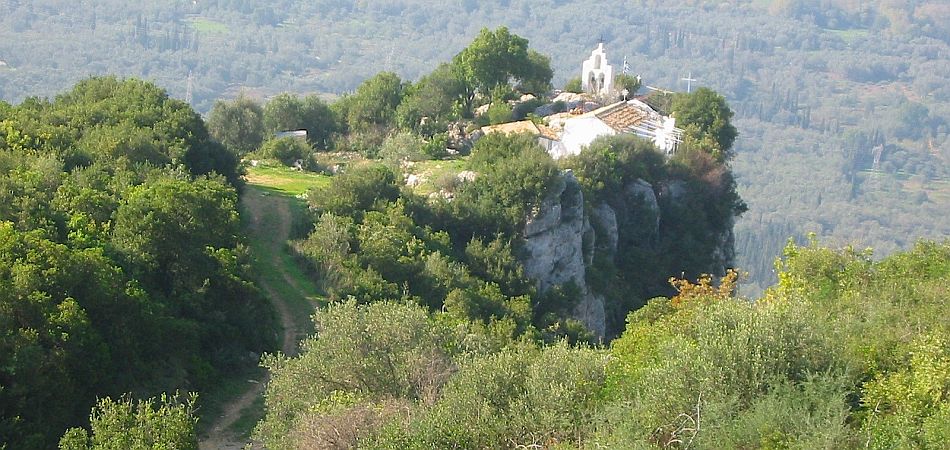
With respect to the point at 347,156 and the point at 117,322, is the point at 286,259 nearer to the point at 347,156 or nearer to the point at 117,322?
the point at 117,322

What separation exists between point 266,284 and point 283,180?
1082cm

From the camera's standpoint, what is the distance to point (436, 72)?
43.1 meters

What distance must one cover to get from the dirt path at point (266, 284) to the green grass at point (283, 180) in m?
1.12

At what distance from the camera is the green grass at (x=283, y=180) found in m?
30.7

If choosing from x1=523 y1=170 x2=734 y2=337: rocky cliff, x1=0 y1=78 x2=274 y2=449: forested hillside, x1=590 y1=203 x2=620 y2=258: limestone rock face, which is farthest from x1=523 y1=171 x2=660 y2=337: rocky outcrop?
x1=0 y1=78 x2=274 y2=449: forested hillside

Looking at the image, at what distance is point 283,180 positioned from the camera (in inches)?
1281

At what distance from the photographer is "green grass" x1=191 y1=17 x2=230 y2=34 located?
558ft

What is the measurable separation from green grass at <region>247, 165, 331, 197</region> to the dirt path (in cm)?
112

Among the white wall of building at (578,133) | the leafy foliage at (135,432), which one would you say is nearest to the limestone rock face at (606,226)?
the white wall of building at (578,133)

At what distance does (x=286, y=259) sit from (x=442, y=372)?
431 inches

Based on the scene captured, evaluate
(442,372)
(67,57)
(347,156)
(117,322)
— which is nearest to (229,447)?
(117,322)

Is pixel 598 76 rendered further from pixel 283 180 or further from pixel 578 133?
pixel 283 180

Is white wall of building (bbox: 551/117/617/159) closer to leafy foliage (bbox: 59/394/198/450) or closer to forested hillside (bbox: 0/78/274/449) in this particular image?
forested hillside (bbox: 0/78/274/449)

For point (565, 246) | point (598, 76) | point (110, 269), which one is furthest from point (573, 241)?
point (598, 76)
